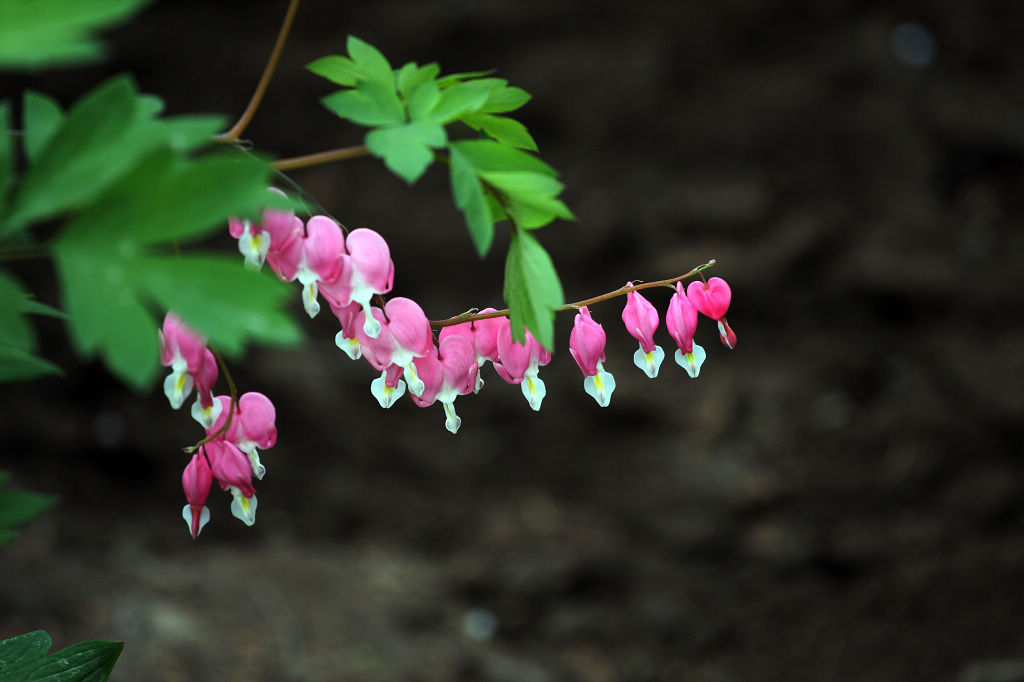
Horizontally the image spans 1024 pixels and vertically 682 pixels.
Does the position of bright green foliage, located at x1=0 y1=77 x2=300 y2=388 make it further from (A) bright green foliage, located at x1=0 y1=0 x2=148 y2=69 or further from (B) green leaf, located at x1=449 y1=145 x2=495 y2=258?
(B) green leaf, located at x1=449 y1=145 x2=495 y2=258

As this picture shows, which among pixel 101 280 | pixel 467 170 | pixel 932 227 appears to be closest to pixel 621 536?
pixel 932 227

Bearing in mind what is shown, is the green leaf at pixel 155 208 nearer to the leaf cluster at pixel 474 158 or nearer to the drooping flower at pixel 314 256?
the leaf cluster at pixel 474 158

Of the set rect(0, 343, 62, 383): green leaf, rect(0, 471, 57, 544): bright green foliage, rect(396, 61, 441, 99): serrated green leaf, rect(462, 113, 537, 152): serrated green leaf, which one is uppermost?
rect(462, 113, 537, 152): serrated green leaf

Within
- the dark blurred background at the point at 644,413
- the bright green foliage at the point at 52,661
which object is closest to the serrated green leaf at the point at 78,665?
the bright green foliage at the point at 52,661

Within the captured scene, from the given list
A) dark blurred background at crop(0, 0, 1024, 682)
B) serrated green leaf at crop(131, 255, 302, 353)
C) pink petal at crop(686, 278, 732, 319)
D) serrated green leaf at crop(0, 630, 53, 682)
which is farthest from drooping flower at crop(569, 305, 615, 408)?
dark blurred background at crop(0, 0, 1024, 682)

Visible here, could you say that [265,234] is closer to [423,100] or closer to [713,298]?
[423,100]

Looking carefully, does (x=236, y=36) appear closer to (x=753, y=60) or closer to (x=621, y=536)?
(x=753, y=60)
